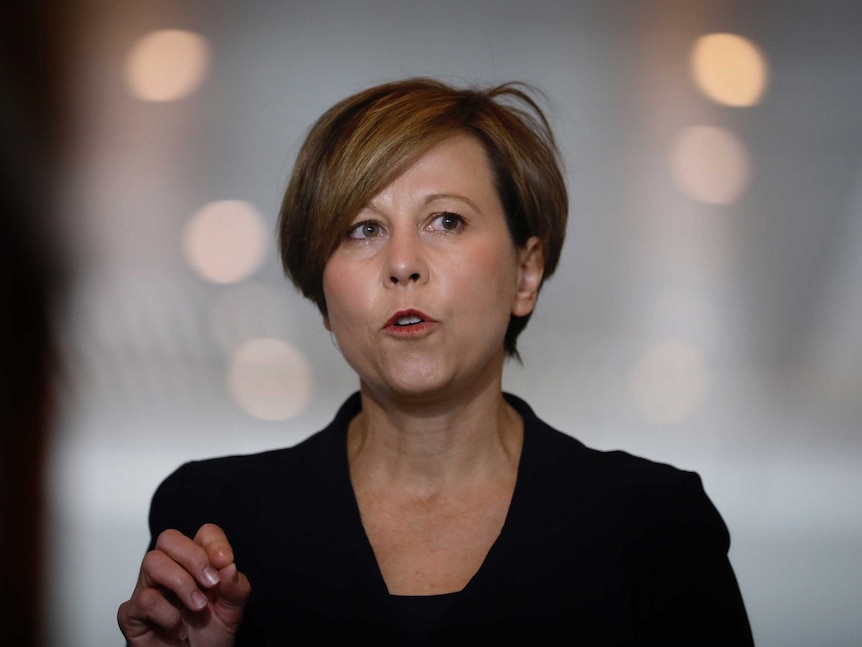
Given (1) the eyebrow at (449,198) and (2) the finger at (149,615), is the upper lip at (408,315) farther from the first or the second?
(2) the finger at (149,615)

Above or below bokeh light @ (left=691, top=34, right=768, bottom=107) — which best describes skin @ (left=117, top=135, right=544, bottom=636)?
below

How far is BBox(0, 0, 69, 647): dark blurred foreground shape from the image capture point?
84.0 inches

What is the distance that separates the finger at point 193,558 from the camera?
1.21 meters

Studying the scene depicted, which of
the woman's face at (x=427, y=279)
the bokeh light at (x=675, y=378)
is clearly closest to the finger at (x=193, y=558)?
the woman's face at (x=427, y=279)

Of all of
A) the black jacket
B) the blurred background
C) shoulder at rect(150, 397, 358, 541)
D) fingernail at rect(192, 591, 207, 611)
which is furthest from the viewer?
the blurred background

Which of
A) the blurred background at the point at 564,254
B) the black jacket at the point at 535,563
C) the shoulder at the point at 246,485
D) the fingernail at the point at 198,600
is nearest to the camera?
the fingernail at the point at 198,600

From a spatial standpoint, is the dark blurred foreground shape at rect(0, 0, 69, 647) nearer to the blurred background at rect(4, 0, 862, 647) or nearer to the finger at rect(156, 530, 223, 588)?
the blurred background at rect(4, 0, 862, 647)

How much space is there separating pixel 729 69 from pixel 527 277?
0.88 meters

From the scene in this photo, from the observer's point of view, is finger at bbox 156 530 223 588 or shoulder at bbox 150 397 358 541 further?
shoulder at bbox 150 397 358 541

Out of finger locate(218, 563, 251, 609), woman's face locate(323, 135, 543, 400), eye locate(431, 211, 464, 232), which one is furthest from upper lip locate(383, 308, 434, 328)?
finger locate(218, 563, 251, 609)

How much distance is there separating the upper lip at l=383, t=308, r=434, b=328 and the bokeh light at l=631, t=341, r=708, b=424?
0.89 meters

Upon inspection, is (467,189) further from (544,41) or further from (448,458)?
(544,41)

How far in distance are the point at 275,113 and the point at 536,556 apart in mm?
1212

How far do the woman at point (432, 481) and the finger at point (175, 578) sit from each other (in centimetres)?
1
